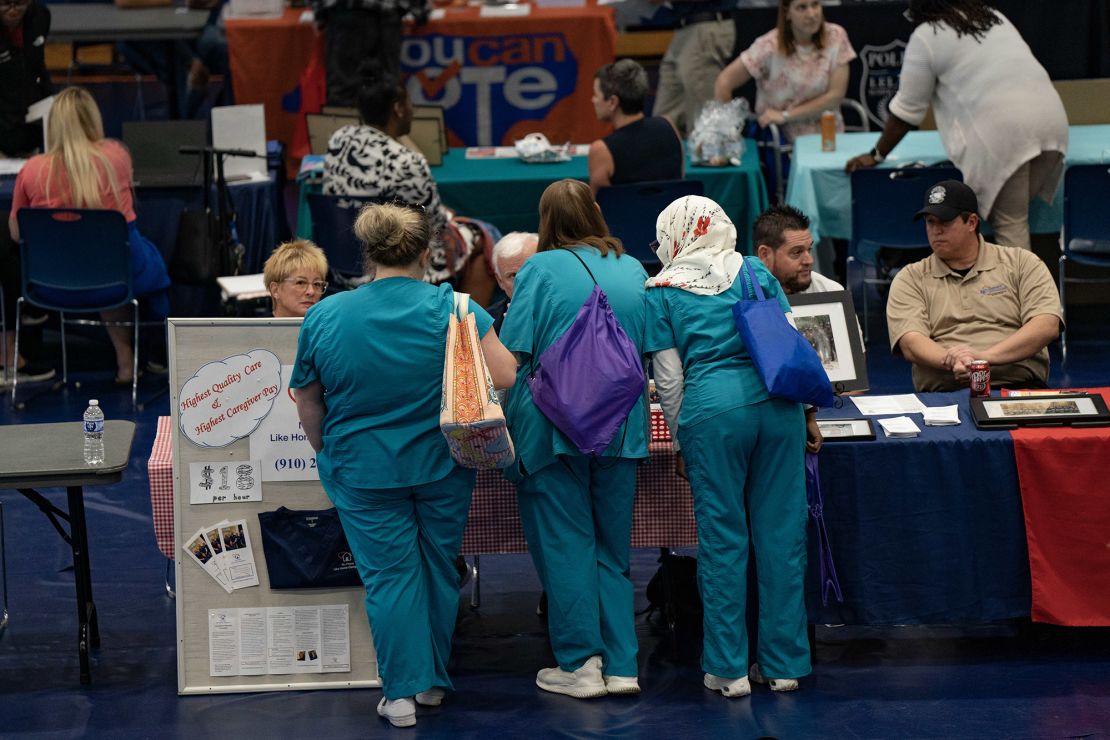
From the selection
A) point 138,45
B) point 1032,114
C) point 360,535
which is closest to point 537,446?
point 360,535

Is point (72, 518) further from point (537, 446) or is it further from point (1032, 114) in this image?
point (1032, 114)

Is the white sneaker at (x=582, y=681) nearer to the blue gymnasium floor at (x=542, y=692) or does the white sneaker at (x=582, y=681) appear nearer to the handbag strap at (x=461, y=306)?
the blue gymnasium floor at (x=542, y=692)

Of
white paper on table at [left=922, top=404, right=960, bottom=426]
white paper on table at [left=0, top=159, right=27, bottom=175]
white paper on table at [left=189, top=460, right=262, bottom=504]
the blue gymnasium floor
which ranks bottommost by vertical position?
the blue gymnasium floor

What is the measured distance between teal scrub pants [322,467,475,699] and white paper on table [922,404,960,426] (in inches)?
57.3

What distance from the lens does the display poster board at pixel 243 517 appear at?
4.65 meters

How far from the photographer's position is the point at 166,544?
4.98m

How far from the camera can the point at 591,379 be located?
4.43 meters

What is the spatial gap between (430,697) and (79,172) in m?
4.28

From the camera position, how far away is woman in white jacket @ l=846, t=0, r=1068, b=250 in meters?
7.66

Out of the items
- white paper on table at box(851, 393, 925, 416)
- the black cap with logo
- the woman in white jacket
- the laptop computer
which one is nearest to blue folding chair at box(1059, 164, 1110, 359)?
the woman in white jacket

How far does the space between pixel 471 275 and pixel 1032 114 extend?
9.60 ft

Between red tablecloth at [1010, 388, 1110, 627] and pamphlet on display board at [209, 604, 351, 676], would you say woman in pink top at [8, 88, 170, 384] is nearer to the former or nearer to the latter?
pamphlet on display board at [209, 604, 351, 676]

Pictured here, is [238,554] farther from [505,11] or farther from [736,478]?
[505,11]

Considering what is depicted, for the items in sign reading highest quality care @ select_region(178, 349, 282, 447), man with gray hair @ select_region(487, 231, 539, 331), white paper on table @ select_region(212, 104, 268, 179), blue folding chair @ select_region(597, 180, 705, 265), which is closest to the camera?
sign reading highest quality care @ select_region(178, 349, 282, 447)
